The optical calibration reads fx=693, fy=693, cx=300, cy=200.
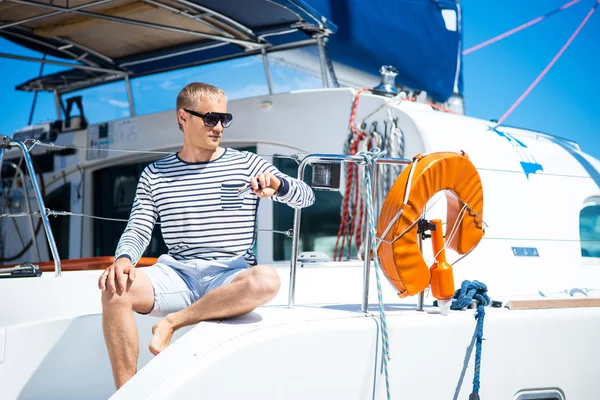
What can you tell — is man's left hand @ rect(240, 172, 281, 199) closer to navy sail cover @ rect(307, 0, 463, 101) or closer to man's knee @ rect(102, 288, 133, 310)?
man's knee @ rect(102, 288, 133, 310)

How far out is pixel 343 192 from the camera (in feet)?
16.5

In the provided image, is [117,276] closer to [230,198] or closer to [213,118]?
[230,198]

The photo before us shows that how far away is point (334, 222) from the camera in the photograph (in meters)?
5.27

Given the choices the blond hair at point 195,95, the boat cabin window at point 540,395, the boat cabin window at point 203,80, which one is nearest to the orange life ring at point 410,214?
the boat cabin window at point 540,395

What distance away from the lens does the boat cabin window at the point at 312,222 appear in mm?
5262

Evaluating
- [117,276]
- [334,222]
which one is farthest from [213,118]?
[334,222]

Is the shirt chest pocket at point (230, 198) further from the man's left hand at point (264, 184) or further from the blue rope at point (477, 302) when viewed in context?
the blue rope at point (477, 302)

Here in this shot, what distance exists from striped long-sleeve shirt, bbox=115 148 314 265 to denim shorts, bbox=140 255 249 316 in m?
0.05

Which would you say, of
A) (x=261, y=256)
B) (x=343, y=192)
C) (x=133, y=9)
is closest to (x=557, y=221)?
(x=343, y=192)

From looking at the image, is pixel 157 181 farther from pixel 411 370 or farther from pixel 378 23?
pixel 378 23

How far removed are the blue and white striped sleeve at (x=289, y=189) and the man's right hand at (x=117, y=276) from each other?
0.61 m

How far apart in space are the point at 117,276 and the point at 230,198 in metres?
0.57

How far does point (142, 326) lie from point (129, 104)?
143 inches

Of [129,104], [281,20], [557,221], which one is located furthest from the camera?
[129,104]
